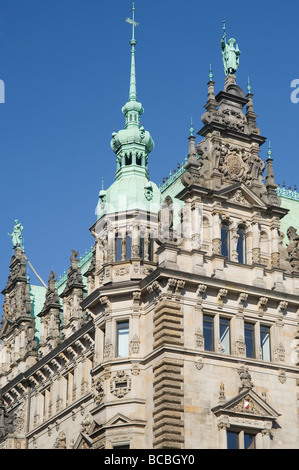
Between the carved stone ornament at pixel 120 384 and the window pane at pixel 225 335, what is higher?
the window pane at pixel 225 335

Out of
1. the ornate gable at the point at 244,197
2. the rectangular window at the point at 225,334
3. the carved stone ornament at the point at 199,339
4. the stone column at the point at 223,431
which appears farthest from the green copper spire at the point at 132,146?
the stone column at the point at 223,431

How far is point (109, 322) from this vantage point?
A: 56.3m

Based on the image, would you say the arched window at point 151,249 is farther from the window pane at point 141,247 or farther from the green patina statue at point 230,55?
the green patina statue at point 230,55

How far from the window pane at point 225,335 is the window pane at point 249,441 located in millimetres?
4468

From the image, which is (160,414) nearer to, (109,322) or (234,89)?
(109,322)

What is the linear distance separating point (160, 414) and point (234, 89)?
20.7 meters

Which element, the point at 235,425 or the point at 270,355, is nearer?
the point at 235,425

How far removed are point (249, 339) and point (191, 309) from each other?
12.9 feet

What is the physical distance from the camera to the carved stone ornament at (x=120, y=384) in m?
54.2

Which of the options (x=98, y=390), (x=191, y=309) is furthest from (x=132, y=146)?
(x=98, y=390)

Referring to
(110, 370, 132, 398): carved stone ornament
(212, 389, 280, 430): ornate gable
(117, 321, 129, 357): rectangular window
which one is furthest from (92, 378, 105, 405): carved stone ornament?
(212, 389, 280, 430): ornate gable

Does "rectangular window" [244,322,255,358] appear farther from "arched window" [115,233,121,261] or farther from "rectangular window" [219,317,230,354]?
"arched window" [115,233,121,261]

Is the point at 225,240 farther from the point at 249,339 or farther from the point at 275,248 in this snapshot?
the point at 249,339
